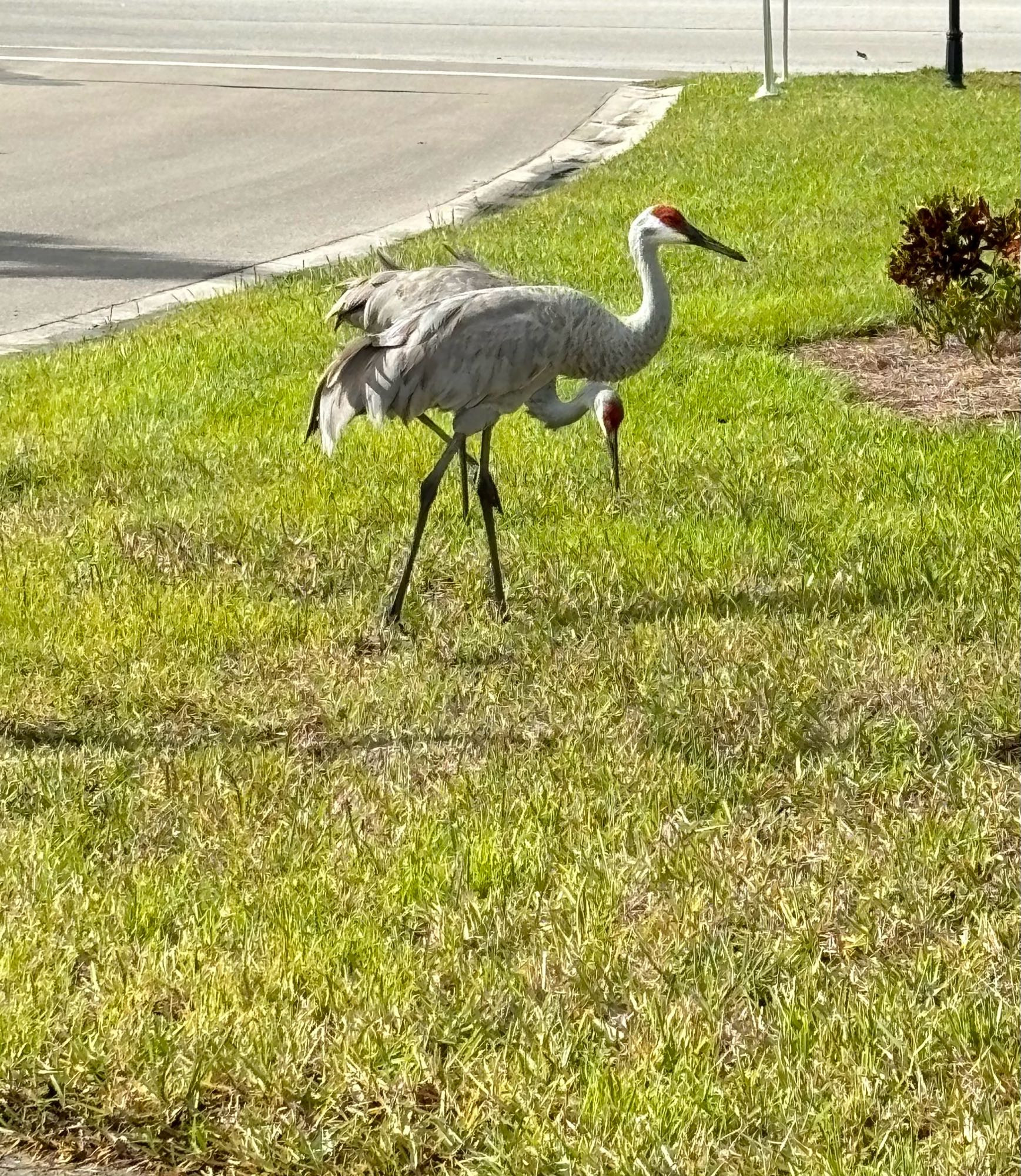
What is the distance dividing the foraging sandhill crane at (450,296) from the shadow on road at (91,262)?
4.63 m

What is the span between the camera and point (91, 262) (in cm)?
1173

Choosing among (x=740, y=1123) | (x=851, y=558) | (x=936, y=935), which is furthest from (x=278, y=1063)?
(x=851, y=558)

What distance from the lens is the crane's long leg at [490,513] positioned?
5.95 m

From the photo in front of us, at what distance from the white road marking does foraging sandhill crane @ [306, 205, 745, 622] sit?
14240 mm

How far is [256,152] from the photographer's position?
15.6m

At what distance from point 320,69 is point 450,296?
15582 millimetres

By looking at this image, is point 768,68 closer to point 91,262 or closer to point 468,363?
point 91,262

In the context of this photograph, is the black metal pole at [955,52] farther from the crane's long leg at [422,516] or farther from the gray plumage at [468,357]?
the crane's long leg at [422,516]

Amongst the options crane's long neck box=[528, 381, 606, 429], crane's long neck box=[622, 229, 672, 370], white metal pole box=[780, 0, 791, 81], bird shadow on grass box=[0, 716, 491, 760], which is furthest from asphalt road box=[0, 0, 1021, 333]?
bird shadow on grass box=[0, 716, 491, 760]

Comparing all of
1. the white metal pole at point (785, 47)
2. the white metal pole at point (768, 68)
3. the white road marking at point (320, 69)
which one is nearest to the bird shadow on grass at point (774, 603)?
the white metal pole at point (768, 68)

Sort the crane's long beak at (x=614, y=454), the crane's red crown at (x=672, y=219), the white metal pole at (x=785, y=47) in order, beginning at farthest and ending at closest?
the white metal pole at (x=785, y=47) < the crane's long beak at (x=614, y=454) < the crane's red crown at (x=672, y=219)

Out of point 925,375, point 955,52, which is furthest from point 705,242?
point 955,52

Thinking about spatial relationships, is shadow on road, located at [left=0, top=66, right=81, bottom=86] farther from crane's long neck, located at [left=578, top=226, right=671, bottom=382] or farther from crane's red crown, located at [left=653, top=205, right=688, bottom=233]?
crane's long neck, located at [left=578, top=226, right=671, bottom=382]

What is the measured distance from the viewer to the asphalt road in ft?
41.0
